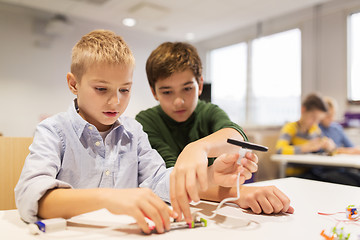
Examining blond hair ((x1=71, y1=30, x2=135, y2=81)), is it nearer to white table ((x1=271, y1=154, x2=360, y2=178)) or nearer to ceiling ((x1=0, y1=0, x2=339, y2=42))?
white table ((x1=271, y1=154, x2=360, y2=178))

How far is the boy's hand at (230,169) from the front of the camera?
26.0 inches

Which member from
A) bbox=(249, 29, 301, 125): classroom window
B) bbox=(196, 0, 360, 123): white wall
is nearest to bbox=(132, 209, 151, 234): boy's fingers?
bbox=(196, 0, 360, 123): white wall

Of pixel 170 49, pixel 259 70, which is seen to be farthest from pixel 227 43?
pixel 170 49

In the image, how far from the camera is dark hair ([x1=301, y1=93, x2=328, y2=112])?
2871mm

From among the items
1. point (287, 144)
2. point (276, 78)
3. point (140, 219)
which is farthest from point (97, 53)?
point (276, 78)

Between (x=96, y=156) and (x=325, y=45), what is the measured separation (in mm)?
4575

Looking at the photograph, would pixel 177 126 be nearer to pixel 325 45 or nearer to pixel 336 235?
pixel 336 235

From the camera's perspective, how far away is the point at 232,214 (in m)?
0.67

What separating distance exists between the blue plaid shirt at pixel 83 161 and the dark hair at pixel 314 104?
2.40m

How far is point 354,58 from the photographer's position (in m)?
4.13

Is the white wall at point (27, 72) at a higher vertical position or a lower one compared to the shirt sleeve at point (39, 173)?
higher

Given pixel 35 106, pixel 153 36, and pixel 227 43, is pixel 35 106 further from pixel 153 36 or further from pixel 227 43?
pixel 227 43

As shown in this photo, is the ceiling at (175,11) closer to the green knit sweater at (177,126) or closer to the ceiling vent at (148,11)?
the ceiling vent at (148,11)

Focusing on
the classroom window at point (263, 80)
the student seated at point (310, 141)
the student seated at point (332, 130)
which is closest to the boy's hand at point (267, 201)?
the student seated at point (310, 141)
